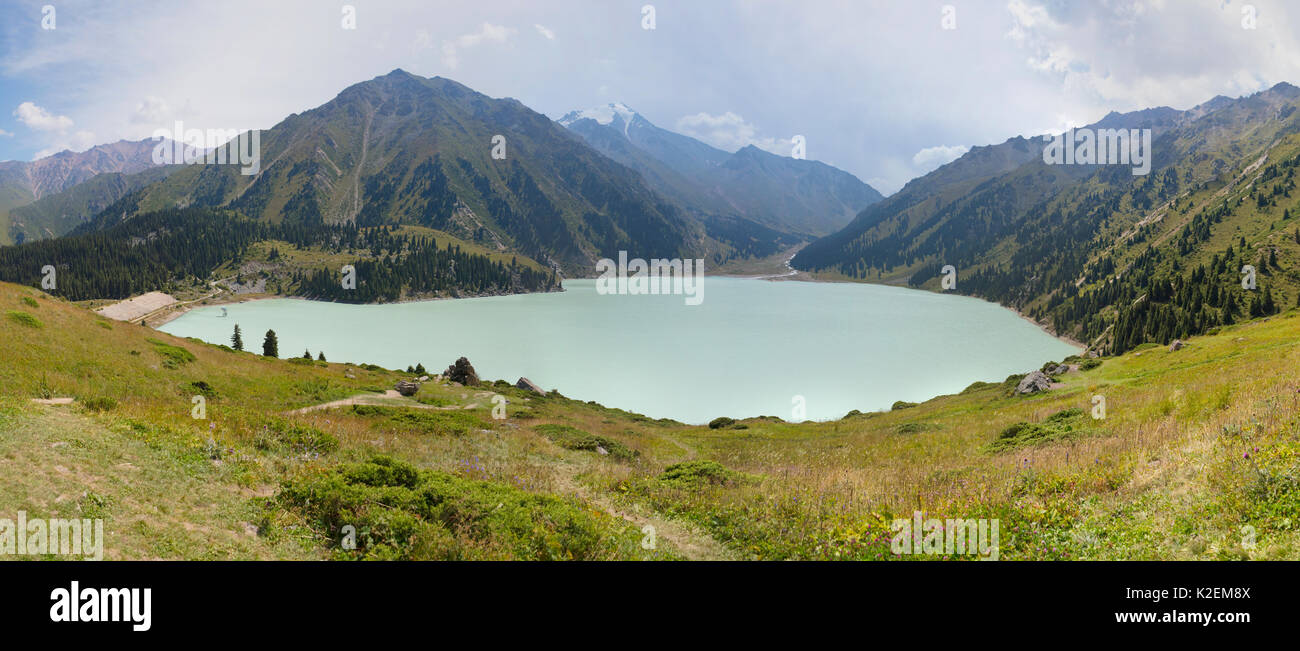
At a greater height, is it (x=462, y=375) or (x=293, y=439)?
(x=293, y=439)

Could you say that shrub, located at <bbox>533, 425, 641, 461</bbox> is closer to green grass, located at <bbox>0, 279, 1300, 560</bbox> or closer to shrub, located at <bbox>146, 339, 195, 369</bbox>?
green grass, located at <bbox>0, 279, 1300, 560</bbox>

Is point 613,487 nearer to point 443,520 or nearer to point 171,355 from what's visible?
point 443,520

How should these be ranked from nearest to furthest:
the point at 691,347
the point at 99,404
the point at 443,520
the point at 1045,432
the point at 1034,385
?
the point at 443,520, the point at 99,404, the point at 1045,432, the point at 1034,385, the point at 691,347

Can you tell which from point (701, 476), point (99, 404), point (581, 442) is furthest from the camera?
point (581, 442)

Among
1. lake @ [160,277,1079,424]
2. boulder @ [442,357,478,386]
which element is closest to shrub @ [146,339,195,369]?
boulder @ [442,357,478,386]

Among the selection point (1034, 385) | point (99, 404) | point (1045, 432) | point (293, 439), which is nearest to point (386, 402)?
point (99, 404)
